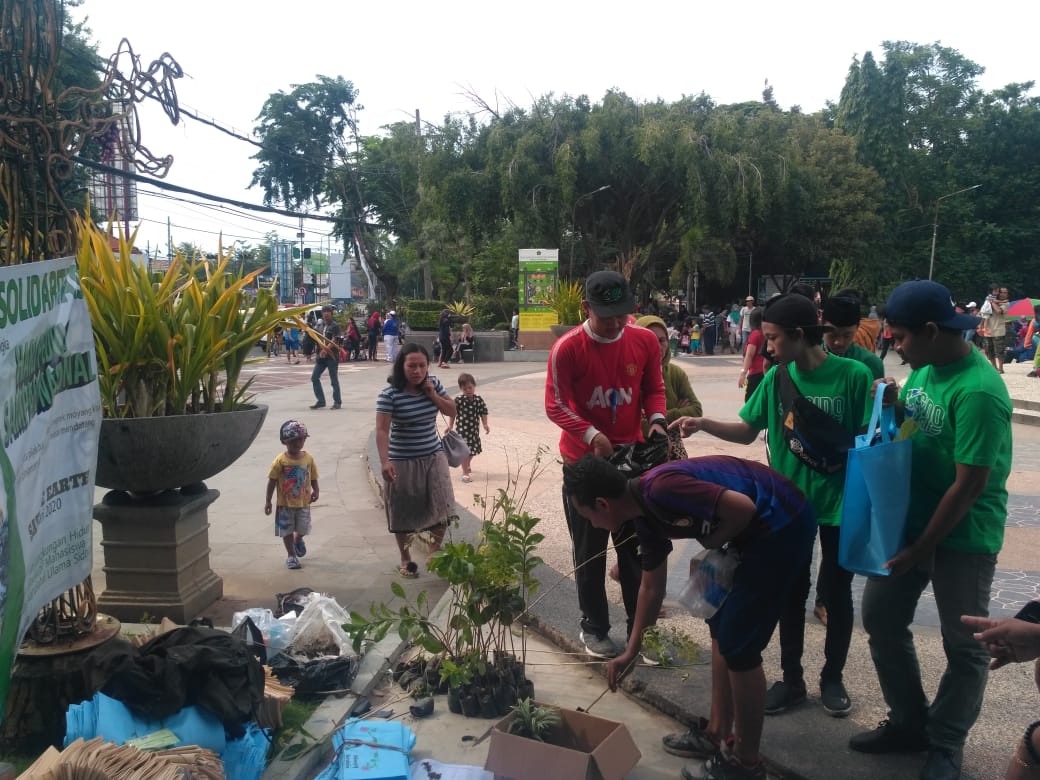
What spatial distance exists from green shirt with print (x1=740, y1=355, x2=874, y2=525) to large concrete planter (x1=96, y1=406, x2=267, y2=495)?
106 inches

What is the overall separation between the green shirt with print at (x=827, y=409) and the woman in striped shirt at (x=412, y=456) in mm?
Answer: 2396

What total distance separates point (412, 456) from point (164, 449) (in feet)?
5.37

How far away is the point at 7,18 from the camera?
3176mm

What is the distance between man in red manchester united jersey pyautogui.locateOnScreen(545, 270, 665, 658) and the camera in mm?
4039

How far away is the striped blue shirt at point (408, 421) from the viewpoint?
212 inches

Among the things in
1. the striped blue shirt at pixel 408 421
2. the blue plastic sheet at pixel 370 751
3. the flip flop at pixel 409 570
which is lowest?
the flip flop at pixel 409 570

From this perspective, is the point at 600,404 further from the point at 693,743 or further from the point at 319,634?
the point at 319,634

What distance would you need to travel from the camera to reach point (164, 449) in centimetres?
419

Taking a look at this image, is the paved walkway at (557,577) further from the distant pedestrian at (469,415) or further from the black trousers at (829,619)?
the distant pedestrian at (469,415)

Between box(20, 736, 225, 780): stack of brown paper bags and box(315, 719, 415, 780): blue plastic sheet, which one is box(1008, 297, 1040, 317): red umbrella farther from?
box(20, 736, 225, 780): stack of brown paper bags

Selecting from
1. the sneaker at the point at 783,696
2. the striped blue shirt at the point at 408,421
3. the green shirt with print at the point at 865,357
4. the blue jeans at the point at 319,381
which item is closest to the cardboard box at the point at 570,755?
the sneaker at the point at 783,696

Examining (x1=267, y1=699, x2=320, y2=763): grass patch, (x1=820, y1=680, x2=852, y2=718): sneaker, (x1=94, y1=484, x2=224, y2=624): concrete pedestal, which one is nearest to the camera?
(x1=267, y1=699, x2=320, y2=763): grass patch

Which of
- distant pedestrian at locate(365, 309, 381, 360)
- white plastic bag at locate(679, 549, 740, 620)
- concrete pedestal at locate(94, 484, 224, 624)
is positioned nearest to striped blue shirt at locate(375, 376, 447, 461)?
concrete pedestal at locate(94, 484, 224, 624)

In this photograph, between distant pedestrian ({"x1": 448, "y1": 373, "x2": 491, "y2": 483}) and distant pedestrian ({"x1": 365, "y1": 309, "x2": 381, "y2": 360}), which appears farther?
distant pedestrian ({"x1": 365, "y1": 309, "x2": 381, "y2": 360})
